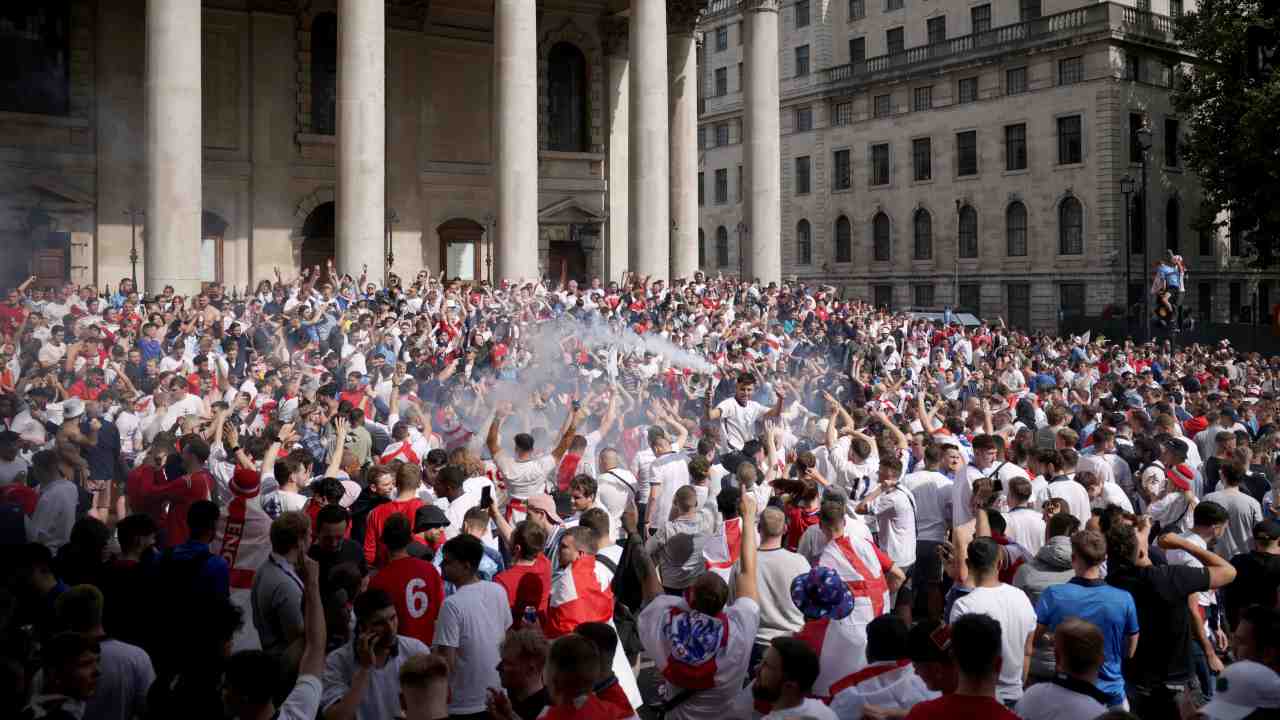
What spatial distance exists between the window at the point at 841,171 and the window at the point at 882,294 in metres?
6.16

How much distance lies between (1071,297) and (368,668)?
5710 cm

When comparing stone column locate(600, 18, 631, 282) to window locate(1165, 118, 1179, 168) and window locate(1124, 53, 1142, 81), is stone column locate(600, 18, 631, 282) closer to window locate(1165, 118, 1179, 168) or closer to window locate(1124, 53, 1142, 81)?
window locate(1124, 53, 1142, 81)

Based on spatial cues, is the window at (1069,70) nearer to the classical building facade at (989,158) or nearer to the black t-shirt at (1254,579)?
the classical building facade at (989,158)

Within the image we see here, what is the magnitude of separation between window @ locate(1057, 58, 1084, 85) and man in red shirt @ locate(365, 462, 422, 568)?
5471 centimetres

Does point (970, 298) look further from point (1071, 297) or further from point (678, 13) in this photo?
point (678, 13)

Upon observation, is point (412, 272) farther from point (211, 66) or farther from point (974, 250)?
point (974, 250)

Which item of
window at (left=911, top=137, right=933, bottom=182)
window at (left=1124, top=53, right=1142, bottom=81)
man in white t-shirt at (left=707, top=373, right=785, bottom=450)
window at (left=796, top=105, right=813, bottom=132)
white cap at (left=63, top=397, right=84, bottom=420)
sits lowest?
man in white t-shirt at (left=707, top=373, right=785, bottom=450)

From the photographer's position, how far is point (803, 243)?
2835 inches

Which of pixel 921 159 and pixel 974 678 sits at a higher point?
pixel 921 159

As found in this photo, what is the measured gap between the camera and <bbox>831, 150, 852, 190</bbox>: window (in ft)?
224

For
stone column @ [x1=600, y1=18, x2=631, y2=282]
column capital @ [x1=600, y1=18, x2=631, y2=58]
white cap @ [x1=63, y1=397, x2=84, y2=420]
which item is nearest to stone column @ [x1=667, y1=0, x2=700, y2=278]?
column capital @ [x1=600, y1=18, x2=631, y2=58]

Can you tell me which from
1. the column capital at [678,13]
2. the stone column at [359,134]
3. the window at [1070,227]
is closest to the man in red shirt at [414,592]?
the stone column at [359,134]

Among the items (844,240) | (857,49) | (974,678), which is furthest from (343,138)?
(857,49)

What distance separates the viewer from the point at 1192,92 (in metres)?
51.4
